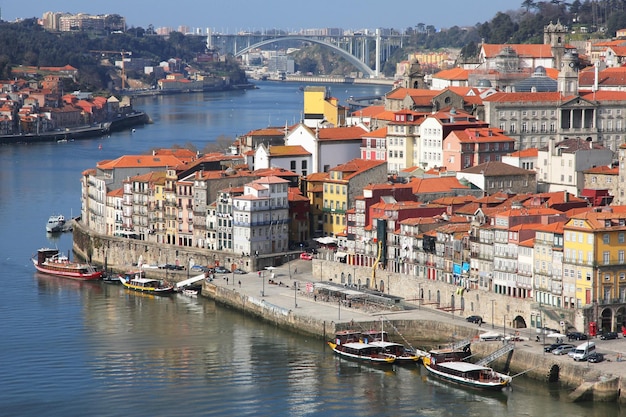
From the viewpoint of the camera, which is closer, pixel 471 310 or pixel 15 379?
pixel 15 379

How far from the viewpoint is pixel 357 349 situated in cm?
3288

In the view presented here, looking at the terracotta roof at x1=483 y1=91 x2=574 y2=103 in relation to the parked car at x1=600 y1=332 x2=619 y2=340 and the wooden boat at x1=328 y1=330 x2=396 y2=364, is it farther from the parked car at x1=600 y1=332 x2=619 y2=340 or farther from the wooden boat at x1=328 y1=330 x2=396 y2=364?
the parked car at x1=600 y1=332 x2=619 y2=340

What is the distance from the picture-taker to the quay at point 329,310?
2972cm

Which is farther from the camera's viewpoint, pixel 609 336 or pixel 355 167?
pixel 355 167

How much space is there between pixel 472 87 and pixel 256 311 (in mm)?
20986

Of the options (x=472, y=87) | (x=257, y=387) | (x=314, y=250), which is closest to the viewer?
(x=257, y=387)

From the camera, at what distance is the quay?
29.7 meters

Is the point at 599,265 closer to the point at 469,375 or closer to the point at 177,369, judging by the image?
the point at 469,375

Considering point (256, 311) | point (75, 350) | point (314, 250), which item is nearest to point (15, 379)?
point (75, 350)

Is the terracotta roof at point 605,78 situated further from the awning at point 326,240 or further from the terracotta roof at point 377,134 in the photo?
the awning at point 326,240

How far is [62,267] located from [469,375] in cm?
1643

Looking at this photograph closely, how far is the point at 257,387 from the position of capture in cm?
3102

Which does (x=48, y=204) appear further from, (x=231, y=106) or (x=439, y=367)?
(x=231, y=106)

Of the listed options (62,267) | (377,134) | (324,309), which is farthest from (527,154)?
(62,267)
